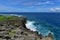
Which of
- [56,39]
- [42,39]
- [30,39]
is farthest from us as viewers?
[56,39]

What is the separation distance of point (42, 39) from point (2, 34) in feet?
24.8

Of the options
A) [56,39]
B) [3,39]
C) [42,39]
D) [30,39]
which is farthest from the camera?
[56,39]

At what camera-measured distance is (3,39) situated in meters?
28.4

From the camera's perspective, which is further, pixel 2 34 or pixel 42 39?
pixel 42 39

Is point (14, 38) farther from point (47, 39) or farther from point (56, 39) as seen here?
point (56, 39)

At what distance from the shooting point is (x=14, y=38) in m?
A: 29.4

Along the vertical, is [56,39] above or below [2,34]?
below

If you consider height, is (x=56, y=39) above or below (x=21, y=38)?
below

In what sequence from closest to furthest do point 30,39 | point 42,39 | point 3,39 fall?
point 3,39, point 30,39, point 42,39

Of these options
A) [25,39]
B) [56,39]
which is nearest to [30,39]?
[25,39]

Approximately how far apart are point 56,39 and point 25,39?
1291 cm

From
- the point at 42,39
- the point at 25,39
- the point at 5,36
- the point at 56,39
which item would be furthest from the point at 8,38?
the point at 56,39

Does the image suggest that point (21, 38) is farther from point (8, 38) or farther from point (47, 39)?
point (47, 39)

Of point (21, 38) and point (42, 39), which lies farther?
point (42, 39)
